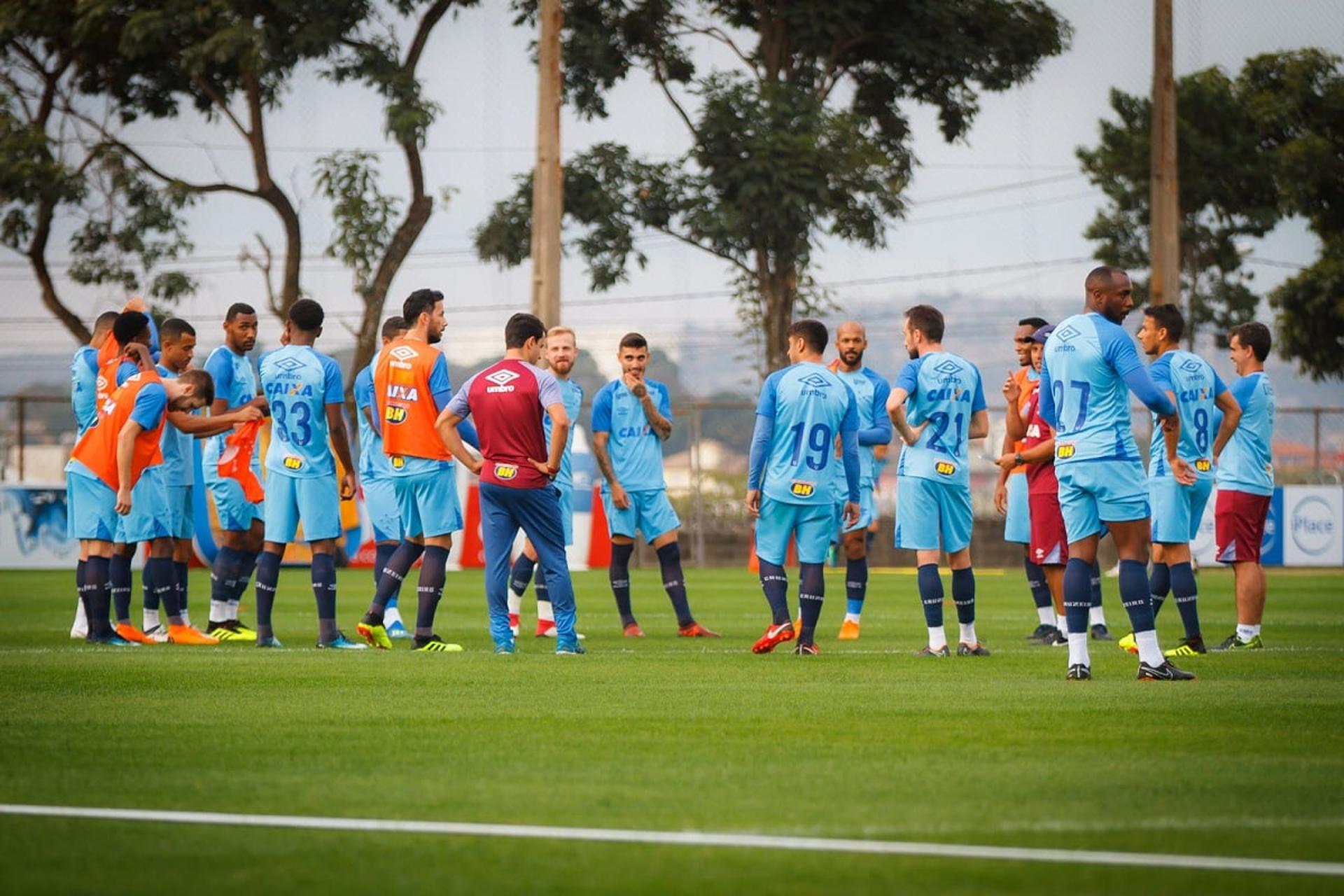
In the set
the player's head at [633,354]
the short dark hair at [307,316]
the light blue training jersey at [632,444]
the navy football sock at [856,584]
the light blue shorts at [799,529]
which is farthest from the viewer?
the light blue training jersey at [632,444]

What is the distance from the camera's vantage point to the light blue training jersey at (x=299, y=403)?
12938mm

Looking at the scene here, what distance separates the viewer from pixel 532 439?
12133mm

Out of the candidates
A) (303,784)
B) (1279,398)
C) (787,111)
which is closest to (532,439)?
(303,784)

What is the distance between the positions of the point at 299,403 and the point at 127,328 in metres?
1.53

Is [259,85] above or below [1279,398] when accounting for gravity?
above

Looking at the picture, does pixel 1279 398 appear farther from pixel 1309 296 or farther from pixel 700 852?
pixel 700 852

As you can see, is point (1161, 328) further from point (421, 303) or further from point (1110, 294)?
point (421, 303)

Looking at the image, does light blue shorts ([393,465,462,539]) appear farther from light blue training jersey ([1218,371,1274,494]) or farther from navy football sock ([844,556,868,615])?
light blue training jersey ([1218,371,1274,494])

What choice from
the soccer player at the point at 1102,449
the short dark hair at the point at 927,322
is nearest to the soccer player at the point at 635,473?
the short dark hair at the point at 927,322

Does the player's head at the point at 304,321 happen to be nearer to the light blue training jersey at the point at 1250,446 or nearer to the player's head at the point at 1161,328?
the player's head at the point at 1161,328

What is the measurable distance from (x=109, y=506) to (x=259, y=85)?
2113 centimetres

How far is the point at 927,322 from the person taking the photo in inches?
501

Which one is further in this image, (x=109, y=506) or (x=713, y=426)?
(x=713, y=426)

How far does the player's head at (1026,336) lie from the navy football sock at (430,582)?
4.79 metres
